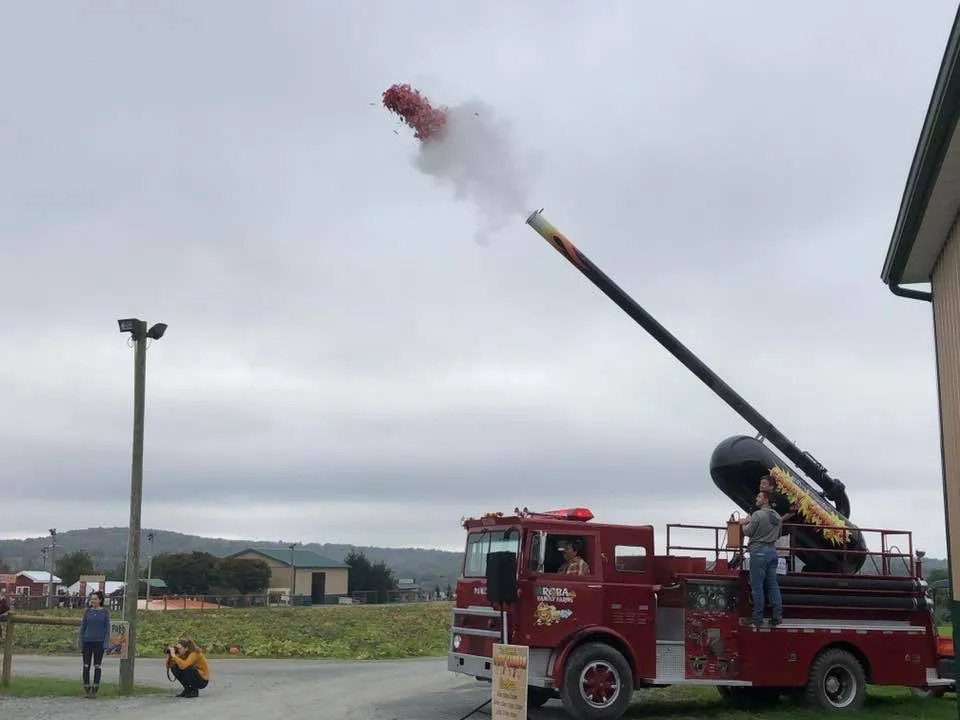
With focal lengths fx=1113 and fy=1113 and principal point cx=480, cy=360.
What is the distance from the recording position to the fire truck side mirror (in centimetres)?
1371

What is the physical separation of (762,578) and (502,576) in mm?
3956

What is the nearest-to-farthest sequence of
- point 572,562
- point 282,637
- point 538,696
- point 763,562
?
point 572,562, point 763,562, point 538,696, point 282,637

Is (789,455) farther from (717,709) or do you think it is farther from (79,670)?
(79,670)

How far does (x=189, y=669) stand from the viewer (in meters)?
17.5

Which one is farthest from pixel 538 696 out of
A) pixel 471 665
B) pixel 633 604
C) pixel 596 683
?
pixel 633 604

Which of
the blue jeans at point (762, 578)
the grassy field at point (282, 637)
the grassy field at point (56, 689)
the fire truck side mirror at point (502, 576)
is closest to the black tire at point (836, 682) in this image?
the blue jeans at point (762, 578)

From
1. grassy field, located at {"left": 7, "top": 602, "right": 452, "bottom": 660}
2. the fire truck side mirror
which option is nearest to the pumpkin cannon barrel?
the fire truck side mirror

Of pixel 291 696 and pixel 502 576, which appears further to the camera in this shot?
pixel 291 696

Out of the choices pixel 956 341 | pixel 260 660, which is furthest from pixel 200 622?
pixel 956 341

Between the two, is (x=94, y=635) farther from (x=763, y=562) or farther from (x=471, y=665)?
(x=763, y=562)

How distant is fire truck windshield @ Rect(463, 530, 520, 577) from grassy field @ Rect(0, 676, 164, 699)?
6.17 m

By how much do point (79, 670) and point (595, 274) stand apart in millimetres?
14038

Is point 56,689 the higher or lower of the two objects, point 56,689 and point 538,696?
the lower

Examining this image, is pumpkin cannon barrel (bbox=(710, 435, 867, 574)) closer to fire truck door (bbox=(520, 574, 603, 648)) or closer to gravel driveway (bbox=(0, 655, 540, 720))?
fire truck door (bbox=(520, 574, 603, 648))
